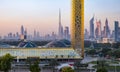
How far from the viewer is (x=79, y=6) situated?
40188 millimetres

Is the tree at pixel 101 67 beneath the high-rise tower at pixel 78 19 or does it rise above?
beneath

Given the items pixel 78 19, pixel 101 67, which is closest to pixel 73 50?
pixel 78 19

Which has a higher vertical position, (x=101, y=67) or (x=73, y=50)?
(x=73, y=50)

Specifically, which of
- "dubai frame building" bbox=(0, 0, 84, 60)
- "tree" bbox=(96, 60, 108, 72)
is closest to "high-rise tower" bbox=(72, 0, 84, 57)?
"dubai frame building" bbox=(0, 0, 84, 60)

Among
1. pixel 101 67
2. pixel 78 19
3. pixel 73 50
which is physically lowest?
pixel 101 67

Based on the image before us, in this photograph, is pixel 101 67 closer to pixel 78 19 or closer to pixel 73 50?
pixel 73 50

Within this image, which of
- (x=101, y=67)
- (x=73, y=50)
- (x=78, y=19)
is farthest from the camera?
(x=73, y=50)

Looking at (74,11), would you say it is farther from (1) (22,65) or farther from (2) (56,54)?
(1) (22,65)

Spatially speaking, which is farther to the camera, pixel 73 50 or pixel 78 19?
pixel 73 50

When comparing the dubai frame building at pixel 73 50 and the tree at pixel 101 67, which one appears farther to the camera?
the dubai frame building at pixel 73 50

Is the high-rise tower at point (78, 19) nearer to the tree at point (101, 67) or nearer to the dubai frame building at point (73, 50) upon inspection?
the dubai frame building at point (73, 50)

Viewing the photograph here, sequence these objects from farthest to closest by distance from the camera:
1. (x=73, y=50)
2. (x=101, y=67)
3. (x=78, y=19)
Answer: (x=73, y=50)
(x=78, y=19)
(x=101, y=67)

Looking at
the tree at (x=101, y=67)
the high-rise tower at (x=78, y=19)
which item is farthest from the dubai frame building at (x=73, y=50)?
the tree at (x=101, y=67)

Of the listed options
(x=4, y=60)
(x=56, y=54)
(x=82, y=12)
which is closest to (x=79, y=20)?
(x=82, y=12)
